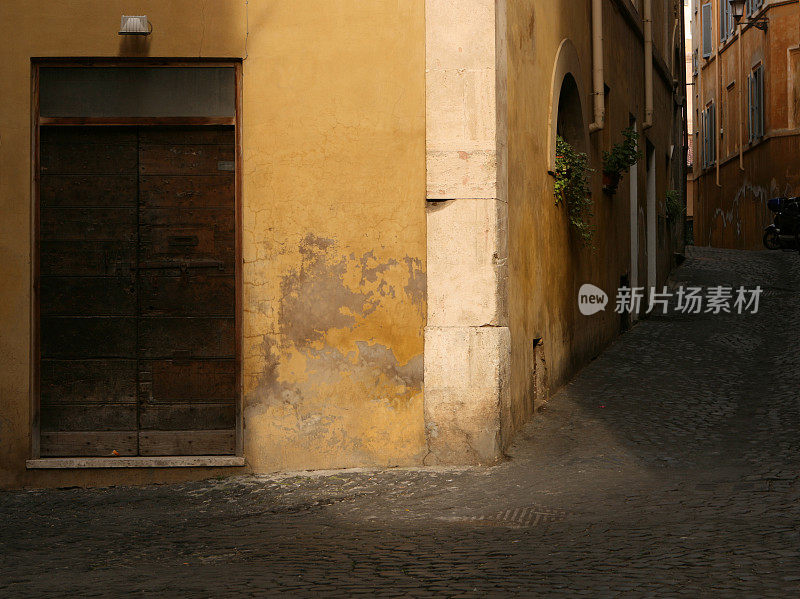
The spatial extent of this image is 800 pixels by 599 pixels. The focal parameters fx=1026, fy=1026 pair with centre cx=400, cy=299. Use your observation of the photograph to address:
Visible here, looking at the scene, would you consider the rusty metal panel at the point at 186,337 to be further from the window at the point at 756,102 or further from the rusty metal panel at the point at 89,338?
the window at the point at 756,102

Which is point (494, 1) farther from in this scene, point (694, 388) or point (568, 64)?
point (694, 388)

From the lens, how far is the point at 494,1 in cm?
686

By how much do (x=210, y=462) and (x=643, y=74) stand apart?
1035cm

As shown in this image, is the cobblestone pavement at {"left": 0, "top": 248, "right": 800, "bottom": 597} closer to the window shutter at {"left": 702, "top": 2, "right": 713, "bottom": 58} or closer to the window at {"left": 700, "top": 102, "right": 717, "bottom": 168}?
the window at {"left": 700, "top": 102, "right": 717, "bottom": 168}

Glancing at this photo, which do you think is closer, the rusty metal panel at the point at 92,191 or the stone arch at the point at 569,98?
the rusty metal panel at the point at 92,191

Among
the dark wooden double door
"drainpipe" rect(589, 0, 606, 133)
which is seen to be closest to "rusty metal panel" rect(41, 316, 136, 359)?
the dark wooden double door

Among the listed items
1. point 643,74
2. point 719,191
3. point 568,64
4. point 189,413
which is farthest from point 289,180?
point 719,191

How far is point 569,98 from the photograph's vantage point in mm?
10102

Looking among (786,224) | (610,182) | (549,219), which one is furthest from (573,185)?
(786,224)

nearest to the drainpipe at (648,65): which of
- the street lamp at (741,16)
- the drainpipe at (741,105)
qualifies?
the street lamp at (741,16)

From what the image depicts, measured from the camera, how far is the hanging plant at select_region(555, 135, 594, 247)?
9.13 m

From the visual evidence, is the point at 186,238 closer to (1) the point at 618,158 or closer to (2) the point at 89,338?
(2) the point at 89,338

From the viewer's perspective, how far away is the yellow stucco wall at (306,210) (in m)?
6.82

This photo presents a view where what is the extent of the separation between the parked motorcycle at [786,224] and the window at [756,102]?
12.9 feet
